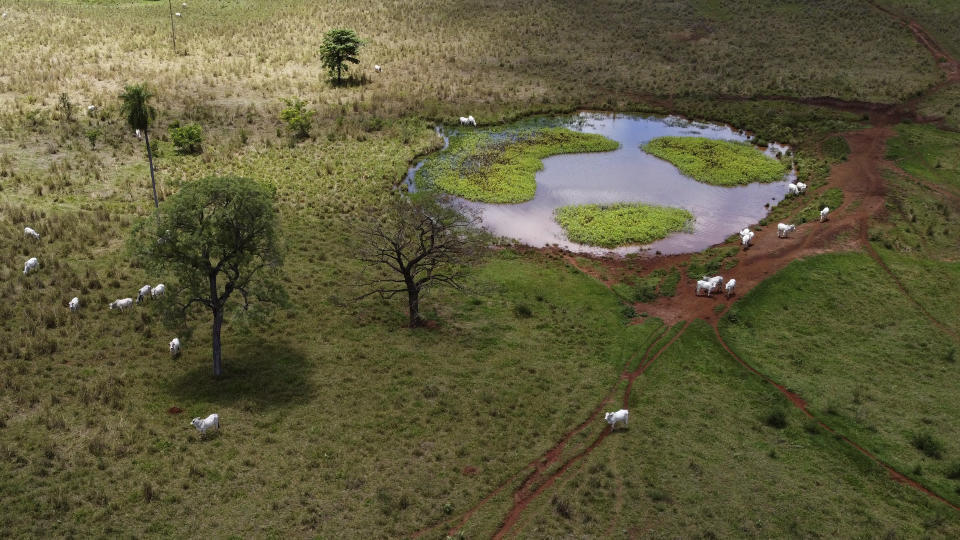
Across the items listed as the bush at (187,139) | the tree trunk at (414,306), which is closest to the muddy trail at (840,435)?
the tree trunk at (414,306)

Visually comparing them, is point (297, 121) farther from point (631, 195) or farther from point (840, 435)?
point (840, 435)

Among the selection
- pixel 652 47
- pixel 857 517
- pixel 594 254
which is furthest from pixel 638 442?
pixel 652 47

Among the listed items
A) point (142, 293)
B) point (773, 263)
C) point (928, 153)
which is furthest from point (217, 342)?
point (928, 153)

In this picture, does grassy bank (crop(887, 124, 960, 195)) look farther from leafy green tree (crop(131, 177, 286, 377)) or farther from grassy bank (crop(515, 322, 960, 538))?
leafy green tree (crop(131, 177, 286, 377))

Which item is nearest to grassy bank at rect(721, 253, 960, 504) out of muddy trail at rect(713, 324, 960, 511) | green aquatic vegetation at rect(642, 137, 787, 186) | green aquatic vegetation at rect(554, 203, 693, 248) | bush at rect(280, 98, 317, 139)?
muddy trail at rect(713, 324, 960, 511)

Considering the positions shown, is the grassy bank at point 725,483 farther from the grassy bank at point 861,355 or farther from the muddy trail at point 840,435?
the grassy bank at point 861,355
